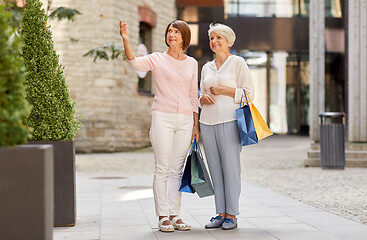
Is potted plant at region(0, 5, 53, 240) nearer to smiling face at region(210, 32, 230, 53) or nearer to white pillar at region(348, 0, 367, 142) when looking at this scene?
smiling face at region(210, 32, 230, 53)

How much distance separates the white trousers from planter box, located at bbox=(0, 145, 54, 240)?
1.90 m

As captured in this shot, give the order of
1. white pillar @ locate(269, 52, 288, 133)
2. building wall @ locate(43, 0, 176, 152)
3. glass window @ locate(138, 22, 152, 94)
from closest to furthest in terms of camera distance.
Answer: building wall @ locate(43, 0, 176, 152) → glass window @ locate(138, 22, 152, 94) → white pillar @ locate(269, 52, 288, 133)

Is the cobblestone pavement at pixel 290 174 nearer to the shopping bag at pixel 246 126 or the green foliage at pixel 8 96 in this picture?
the shopping bag at pixel 246 126

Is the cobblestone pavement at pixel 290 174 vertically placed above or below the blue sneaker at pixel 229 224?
below

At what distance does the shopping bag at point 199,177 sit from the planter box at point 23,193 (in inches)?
79.7

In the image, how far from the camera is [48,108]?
4910 mm

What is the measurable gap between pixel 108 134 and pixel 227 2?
451 inches

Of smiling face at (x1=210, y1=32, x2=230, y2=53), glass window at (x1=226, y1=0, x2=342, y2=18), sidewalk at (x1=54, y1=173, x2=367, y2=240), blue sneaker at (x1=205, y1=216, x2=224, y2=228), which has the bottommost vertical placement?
sidewalk at (x1=54, y1=173, x2=367, y2=240)

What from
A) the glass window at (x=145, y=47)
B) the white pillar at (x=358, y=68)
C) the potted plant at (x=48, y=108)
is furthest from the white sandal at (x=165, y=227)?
the glass window at (x=145, y=47)

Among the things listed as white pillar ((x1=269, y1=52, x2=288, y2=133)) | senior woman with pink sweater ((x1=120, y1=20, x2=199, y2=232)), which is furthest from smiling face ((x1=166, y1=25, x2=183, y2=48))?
white pillar ((x1=269, y1=52, x2=288, y2=133))

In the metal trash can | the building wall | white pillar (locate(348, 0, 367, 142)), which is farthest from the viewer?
the building wall

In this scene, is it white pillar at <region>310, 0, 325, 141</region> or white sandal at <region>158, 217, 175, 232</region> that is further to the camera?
white pillar at <region>310, 0, 325, 141</region>

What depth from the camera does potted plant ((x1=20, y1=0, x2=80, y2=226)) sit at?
16.0ft

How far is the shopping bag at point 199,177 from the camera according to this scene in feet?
15.7
